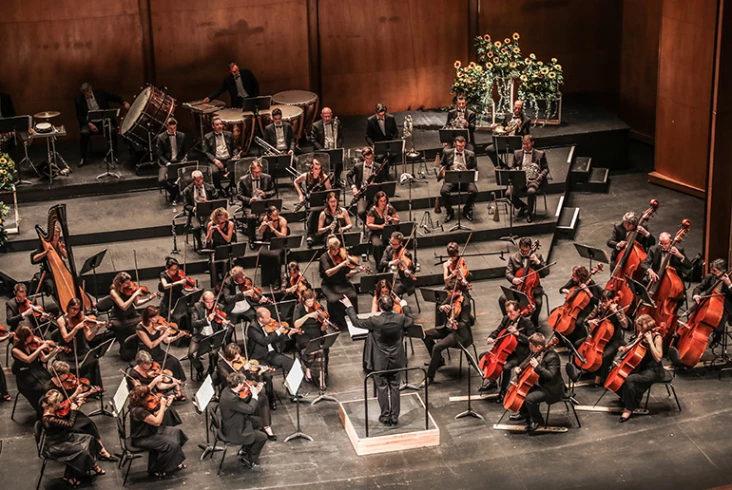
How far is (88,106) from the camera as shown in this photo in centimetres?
1717

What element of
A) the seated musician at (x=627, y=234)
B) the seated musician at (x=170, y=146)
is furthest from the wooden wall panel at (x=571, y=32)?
the seated musician at (x=627, y=234)

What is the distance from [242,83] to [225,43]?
115 centimetres

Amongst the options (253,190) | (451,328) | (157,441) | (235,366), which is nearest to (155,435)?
(157,441)

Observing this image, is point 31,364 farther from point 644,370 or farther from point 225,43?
point 225,43

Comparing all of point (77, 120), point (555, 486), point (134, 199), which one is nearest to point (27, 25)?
point (77, 120)

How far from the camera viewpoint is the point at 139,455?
11.6 m

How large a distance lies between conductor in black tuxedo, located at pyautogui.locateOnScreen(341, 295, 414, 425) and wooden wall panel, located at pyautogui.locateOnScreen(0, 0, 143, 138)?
26.3 feet

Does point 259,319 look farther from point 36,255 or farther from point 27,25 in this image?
point 27,25

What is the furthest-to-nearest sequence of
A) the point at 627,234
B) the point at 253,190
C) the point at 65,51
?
the point at 65,51 < the point at 253,190 < the point at 627,234

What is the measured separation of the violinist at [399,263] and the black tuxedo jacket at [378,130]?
124 inches

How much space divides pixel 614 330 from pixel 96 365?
5.41m

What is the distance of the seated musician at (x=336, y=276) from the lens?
1370cm

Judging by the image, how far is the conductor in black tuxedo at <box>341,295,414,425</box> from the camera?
11703 mm

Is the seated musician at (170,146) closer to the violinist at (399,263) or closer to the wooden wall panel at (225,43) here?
the wooden wall panel at (225,43)
